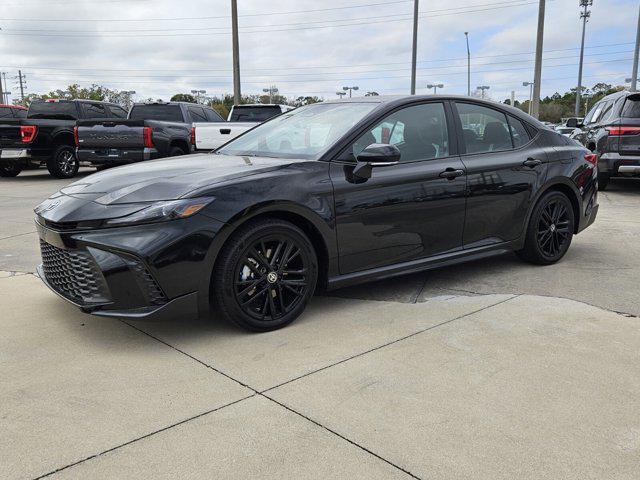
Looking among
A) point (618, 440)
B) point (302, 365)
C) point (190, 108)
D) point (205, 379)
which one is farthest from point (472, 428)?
point (190, 108)

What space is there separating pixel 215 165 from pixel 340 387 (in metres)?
1.81

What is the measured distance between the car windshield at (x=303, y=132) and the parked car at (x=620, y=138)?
7.43 metres

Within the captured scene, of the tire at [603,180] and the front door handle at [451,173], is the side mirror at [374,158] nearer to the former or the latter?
the front door handle at [451,173]

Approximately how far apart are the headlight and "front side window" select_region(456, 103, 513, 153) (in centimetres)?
241

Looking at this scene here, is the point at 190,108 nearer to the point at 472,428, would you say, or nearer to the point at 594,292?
the point at 594,292

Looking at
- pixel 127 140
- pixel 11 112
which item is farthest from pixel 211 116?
pixel 11 112

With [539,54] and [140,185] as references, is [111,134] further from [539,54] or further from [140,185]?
[539,54]

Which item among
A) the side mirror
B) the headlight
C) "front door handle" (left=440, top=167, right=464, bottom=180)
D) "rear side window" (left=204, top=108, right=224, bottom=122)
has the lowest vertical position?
the headlight

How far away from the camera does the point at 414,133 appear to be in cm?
439

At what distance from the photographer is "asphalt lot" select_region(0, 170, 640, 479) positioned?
2.34 m

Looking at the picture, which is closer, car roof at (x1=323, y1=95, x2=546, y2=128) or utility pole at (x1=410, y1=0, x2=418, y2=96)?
car roof at (x1=323, y1=95, x2=546, y2=128)

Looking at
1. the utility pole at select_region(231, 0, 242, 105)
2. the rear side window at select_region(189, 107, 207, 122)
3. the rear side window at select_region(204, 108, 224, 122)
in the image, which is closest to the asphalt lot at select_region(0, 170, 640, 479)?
the rear side window at select_region(189, 107, 207, 122)

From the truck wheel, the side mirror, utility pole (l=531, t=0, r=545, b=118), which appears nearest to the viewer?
the side mirror

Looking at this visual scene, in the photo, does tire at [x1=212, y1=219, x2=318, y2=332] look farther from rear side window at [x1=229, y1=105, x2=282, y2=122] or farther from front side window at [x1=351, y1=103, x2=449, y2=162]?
rear side window at [x1=229, y1=105, x2=282, y2=122]
